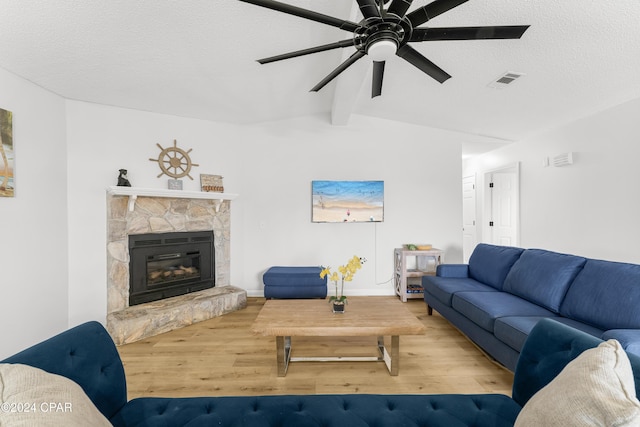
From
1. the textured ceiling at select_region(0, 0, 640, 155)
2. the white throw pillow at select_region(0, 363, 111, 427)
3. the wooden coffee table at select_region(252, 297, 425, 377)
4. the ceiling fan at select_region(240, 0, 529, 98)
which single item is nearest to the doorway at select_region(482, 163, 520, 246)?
the textured ceiling at select_region(0, 0, 640, 155)

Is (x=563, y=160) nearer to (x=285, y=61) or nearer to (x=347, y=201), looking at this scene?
(x=347, y=201)

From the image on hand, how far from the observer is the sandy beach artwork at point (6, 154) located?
7.68 ft

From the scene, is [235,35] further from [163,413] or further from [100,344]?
→ [163,413]

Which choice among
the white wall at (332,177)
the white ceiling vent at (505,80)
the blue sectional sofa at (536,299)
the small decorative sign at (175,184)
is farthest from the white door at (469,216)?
the small decorative sign at (175,184)

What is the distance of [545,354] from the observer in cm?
118

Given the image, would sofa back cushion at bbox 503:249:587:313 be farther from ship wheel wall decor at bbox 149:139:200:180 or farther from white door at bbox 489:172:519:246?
ship wheel wall decor at bbox 149:139:200:180

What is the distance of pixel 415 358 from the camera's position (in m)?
2.47

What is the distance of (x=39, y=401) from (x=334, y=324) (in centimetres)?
166

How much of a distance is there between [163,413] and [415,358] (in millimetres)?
2001

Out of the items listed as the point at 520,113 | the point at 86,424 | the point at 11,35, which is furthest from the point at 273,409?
the point at 520,113

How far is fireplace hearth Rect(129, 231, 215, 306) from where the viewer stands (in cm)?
333

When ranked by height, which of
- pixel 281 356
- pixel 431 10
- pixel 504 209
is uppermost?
pixel 431 10

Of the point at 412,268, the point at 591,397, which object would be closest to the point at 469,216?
the point at 412,268

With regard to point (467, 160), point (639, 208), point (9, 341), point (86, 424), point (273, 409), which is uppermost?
point (467, 160)
